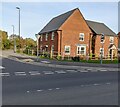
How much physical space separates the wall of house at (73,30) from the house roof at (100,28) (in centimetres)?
356

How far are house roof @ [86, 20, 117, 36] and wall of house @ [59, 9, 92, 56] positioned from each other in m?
3.56

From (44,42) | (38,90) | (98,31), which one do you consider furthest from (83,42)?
(38,90)

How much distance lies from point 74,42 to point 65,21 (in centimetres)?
419

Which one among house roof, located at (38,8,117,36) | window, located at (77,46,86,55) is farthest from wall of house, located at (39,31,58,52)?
window, located at (77,46,86,55)

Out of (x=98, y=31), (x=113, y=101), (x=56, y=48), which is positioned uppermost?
(x=98, y=31)

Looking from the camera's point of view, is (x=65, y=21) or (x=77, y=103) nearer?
(x=77, y=103)

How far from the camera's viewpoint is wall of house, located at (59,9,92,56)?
125 feet

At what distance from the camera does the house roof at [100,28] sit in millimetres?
43906

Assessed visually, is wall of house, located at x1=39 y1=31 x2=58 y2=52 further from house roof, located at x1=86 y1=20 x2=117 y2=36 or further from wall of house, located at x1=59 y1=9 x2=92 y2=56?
house roof, located at x1=86 y1=20 x2=117 y2=36

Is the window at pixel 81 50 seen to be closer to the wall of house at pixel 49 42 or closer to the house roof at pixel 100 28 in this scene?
the wall of house at pixel 49 42

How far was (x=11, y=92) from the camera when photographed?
354 inches

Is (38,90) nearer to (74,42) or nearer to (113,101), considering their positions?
(113,101)

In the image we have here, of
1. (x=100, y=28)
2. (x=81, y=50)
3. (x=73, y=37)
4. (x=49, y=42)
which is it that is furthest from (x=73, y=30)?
(x=100, y=28)

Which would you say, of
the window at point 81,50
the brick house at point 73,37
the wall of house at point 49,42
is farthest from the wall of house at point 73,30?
the wall of house at point 49,42
